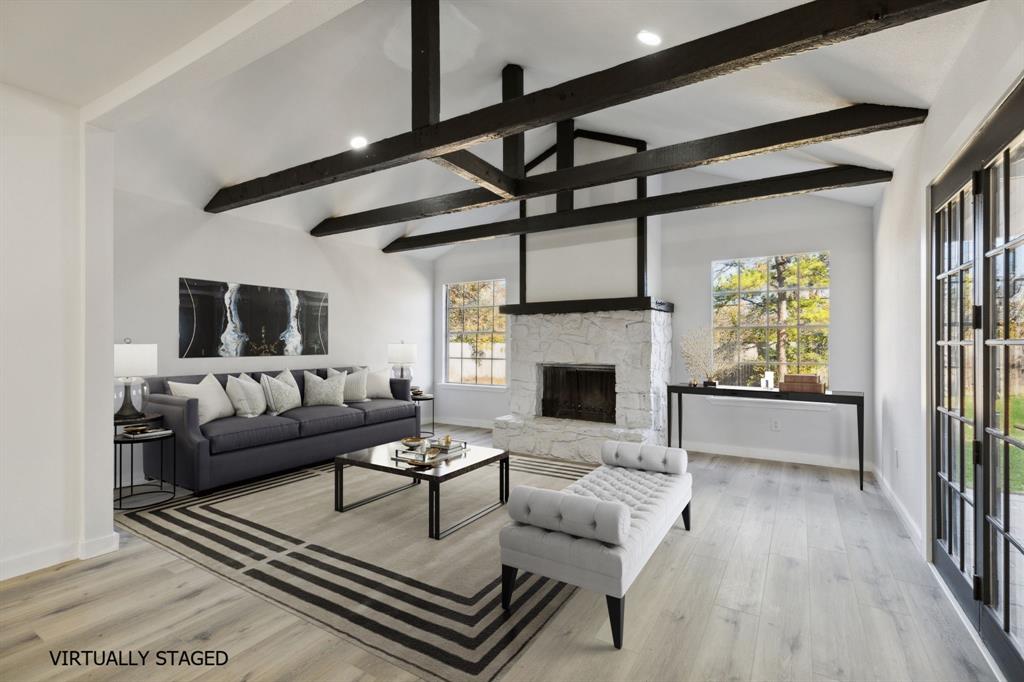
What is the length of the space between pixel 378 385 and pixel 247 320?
1.60 m

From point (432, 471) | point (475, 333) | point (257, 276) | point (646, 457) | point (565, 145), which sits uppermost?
point (565, 145)

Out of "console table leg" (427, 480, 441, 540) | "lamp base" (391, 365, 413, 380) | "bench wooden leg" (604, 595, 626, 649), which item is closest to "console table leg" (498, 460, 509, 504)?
"console table leg" (427, 480, 441, 540)

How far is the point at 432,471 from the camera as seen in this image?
3332 millimetres

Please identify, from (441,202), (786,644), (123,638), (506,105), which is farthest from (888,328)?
(123,638)

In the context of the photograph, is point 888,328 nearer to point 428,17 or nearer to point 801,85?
point 801,85

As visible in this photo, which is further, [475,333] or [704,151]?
[475,333]

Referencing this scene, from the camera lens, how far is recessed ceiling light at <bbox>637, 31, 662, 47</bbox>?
2.79m

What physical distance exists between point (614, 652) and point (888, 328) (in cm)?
354

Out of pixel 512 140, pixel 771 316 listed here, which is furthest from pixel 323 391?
pixel 771 316

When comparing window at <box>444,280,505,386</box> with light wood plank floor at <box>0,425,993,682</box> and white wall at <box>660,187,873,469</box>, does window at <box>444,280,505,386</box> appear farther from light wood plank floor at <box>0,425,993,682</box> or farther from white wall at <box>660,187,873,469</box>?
light wood plank floor at <box>0,425,993,682</box>

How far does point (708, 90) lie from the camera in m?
3.22

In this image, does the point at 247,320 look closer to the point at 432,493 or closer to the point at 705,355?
the point at 432,493

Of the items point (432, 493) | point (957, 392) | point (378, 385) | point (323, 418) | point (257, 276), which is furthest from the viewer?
point (378, 385)

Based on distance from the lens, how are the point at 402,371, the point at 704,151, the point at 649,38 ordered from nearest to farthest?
the point at 649,38 < the point at 704,151 < the point at 402,371
